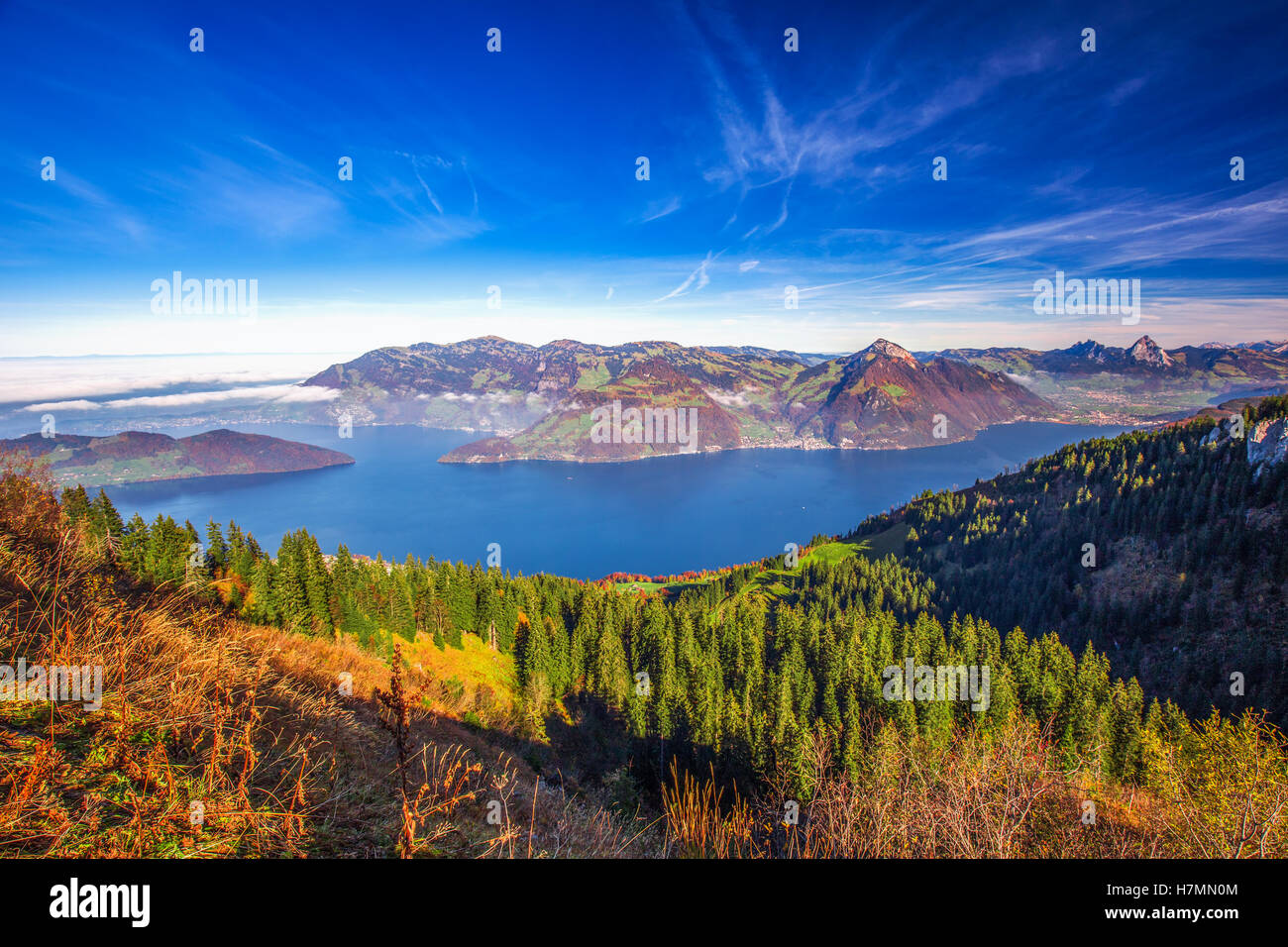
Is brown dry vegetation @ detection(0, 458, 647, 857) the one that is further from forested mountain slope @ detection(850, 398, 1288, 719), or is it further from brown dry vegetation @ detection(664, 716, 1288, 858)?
forested mountain slope @ detection(850, 398, 1288, 719)

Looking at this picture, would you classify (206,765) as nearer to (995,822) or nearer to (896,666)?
(995,822)

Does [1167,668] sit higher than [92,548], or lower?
lower

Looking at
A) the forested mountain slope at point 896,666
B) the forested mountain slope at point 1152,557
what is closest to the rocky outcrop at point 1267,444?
the forested mountain slope at point 1152,557

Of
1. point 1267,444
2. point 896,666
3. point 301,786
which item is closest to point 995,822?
point 301,786

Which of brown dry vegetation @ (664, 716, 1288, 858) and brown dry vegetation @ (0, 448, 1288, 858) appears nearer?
brown dry vegetation @ (0, 448, 1288, 858)

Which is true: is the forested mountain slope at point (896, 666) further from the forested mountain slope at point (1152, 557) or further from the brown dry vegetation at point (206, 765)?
the brown dry vegetation at point (206, 765)

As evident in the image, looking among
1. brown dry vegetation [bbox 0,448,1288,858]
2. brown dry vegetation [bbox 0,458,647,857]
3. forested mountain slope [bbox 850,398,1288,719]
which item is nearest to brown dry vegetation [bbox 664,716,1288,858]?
brown dry vegetation [bbox 0,448,1288,858]

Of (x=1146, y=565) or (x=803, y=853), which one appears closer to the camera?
(x=803, y=853)
